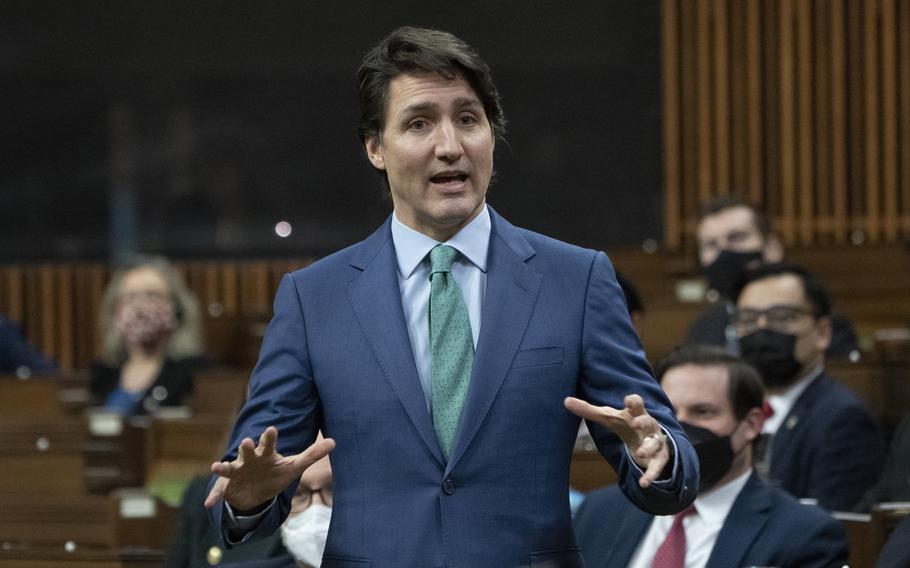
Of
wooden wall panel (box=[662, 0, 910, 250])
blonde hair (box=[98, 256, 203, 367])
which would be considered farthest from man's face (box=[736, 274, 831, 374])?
wooden wall panel (box=[662, 0, 910, 250])

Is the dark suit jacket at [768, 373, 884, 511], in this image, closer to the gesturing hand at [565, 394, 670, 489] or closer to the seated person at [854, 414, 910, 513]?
the seated person at [854, 414, 910, 513]

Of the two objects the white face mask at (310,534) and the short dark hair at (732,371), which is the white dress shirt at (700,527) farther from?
the white face mask at (310,534)

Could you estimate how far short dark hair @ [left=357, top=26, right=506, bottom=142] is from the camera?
2074mm

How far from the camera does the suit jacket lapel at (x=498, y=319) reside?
1988mm

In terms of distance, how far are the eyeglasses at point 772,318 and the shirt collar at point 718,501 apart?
4.83 ft

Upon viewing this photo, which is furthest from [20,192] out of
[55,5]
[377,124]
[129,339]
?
[377,124]

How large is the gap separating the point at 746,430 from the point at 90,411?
3.40 m

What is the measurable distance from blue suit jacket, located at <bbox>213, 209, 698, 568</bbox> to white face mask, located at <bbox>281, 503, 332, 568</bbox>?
3.36 feet

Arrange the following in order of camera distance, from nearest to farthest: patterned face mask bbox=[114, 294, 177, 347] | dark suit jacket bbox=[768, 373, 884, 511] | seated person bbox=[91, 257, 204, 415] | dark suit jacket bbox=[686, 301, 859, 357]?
dark suit jacket bbox=[768, 373, 884, 511]
dark suit jacket bbox=[686, 301, 859, 357]
seated person bbox=[91, 257, 204, 415]
patterned face mask bbox=[114, 294, 177, 347]

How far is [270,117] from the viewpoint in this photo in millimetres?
9445

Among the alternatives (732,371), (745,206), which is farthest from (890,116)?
(732,371)

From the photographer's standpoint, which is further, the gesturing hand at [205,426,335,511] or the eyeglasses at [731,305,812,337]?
the eyeglasses at [731,305,812,337]

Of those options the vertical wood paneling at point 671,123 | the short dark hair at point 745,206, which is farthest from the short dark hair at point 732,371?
the vertical wood paneling at point 671,123

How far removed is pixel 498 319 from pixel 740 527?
1480 mm
